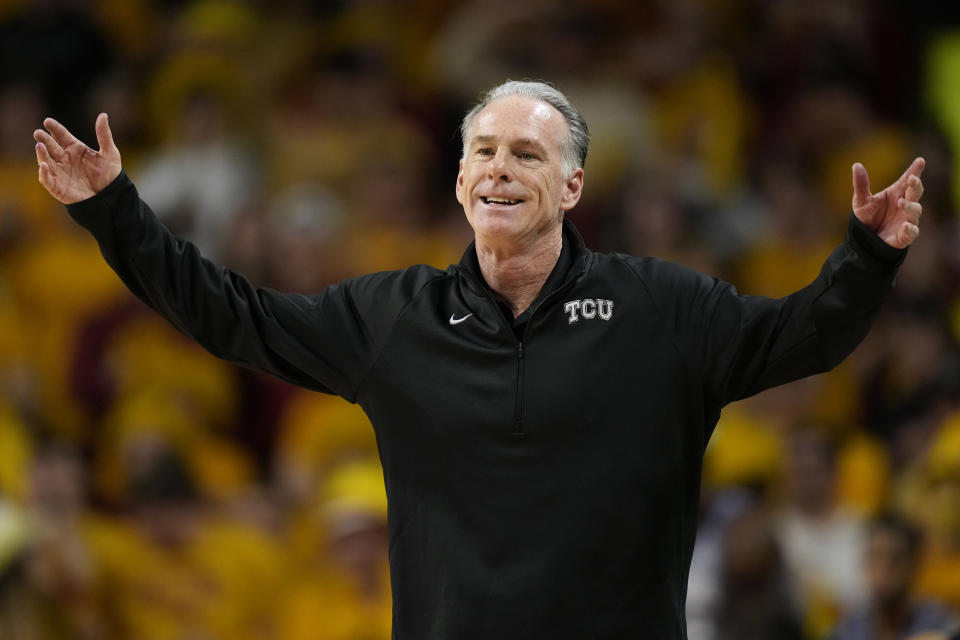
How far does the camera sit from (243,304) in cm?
309

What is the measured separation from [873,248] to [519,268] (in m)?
0.69

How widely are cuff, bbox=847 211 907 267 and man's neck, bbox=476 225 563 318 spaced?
617 millimetres

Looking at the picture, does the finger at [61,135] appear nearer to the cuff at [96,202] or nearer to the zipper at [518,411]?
the cuff at [96,202]

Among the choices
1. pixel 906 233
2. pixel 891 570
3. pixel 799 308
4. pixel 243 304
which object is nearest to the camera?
pixel 906 233

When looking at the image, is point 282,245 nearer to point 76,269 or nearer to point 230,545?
point 76,269

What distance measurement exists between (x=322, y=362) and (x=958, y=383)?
3456 mm

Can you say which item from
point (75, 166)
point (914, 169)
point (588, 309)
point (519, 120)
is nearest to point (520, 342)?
point (588, 309)

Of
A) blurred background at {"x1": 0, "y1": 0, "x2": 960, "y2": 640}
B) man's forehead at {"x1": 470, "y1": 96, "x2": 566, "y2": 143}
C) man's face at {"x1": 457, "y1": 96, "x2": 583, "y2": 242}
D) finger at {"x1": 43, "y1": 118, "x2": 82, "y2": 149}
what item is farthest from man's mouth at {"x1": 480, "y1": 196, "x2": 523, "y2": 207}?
blurred background at {"x1": 0, "y1": 0, "x2": 960, "y2": 640}

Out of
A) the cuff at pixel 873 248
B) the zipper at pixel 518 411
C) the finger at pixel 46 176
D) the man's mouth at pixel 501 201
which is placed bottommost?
the zipper at pixel 518 411

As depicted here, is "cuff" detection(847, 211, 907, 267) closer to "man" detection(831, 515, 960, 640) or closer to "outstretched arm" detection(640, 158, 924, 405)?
"outstretched arm" detection(640, 158, 924, 405)

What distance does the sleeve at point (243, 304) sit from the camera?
2.98 m

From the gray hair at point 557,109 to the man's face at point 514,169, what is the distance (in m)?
0.02

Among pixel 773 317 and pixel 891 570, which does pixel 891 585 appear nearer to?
pixel 891 570

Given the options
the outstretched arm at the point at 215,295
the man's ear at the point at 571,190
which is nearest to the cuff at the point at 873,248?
the man's ear at the point at 571,190
